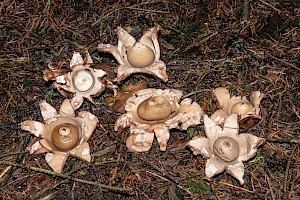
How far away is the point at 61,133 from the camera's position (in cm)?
328

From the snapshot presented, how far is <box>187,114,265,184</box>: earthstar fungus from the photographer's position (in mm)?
3193

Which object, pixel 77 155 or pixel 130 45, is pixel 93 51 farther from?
pixel 77 155

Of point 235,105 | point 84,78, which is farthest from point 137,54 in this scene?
point 235,105

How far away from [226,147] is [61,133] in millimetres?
1092

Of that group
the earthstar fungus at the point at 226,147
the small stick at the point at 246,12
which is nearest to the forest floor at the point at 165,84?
the small stick at the point at 246,12

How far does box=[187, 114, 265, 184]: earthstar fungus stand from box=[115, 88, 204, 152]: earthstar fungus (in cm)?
14

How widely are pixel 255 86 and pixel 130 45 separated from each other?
0.99 metres

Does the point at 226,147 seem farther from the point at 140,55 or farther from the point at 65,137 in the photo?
the point at 65,137

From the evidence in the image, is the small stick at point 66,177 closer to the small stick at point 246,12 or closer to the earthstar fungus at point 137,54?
the earthstar fungus at point 137,54

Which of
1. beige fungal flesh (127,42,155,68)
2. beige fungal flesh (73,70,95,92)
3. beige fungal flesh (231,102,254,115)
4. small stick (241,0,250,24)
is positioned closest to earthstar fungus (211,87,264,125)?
beige fungal flesh (231,102,254,115)

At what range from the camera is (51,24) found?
4055 millimetres

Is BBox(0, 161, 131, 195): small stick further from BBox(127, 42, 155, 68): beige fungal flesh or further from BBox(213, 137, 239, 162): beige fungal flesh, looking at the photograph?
BBox(127, 42, 155, 68): beige fungal flesh

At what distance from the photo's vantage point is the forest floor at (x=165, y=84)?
3.25 meters

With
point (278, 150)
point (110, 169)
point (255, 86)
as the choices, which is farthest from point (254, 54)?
point (110, 169)
